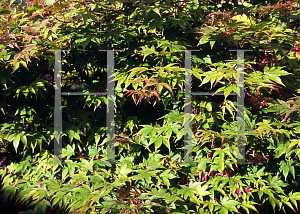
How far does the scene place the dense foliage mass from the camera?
1829 millimetres

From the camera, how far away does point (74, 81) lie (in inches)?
90.5

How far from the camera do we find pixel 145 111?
7.11 ft

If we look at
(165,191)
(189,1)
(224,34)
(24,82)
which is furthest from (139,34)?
(165,191)

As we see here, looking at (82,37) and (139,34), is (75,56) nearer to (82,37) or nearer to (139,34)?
(82,37)

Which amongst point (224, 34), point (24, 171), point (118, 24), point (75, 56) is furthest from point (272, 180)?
point (24, 171)

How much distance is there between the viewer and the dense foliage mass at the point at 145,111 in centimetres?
183

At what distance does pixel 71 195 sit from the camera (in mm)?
1919

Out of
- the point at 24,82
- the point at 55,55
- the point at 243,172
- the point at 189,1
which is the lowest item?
the point at 243,172

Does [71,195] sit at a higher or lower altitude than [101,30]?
lower

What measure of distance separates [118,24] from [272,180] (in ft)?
6.20

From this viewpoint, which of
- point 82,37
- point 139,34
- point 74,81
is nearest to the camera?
point 82,37

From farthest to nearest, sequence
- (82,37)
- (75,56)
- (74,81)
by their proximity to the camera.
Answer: (74,81) < (75,56) < (82,37)

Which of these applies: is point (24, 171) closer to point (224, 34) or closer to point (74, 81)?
point (74, 81)

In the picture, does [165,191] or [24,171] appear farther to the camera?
[24,171]
